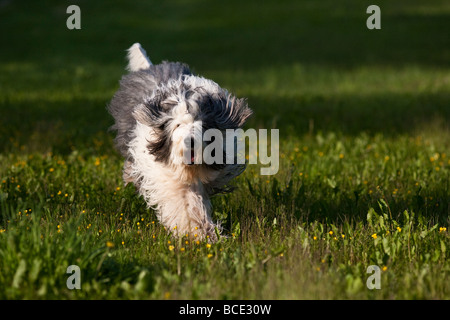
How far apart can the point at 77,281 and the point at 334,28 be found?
23125mm

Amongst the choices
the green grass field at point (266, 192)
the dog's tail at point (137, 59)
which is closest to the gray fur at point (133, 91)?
the dog's tail at point (137, 59)

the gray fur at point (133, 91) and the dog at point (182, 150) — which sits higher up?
the gray fur at point (133, 91)

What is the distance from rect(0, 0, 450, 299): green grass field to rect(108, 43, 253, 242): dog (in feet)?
0.80

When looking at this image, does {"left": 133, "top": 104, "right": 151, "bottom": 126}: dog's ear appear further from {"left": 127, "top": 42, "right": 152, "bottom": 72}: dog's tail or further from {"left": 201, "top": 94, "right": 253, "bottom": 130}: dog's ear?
{"left": 127, "top": 42, "right": 152, "bottom": 72}: dog's tail

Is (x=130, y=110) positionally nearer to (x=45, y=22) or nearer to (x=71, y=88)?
(x=71, y=88)

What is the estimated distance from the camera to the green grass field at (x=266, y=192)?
4027mm

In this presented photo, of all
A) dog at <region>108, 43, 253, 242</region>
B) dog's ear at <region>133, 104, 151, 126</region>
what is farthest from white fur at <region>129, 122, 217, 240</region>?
dog's ear at <region>133, 104, 151, 126</region>

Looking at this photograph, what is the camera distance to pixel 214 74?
16953 mm

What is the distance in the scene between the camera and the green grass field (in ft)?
13.2

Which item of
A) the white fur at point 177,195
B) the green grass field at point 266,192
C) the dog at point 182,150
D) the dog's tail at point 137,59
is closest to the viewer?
the green grass field at point 266,192

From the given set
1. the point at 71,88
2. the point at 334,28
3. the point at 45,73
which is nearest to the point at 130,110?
the point at 71,88

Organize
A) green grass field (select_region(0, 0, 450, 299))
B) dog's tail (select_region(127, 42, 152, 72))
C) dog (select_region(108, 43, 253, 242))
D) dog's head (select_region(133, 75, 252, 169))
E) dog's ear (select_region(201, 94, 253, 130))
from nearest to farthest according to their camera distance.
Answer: green grass field (select_region(0, 0, 450, 299))
dog's head (select_region(133, 75, 252, 169))
dog (select_region(108, 43, 253, 242))
dog's ear (select_region(201, 94, 253, 130))
dog's tail (select_region(127, 42, 152, 72))

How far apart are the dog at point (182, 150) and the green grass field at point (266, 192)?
0.24 metres

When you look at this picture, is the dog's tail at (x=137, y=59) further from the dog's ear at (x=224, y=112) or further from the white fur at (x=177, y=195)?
the dog's ear at (x=224, y=112)
